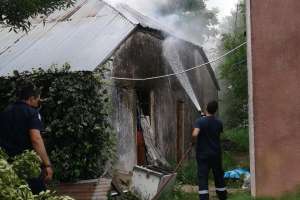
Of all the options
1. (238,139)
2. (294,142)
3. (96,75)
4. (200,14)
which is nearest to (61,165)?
(96,75)

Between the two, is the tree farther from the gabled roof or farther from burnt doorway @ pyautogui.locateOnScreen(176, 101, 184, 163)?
burnt doorway @ pyautogui.locateOnScreen(176, 101, 184, 163)

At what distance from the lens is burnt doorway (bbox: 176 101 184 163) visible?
1316 cm

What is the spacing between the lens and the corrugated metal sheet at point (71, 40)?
388 inches

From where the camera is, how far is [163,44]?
12.4 m

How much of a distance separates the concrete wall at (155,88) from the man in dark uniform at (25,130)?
4.59 m

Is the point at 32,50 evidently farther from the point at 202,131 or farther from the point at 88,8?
the point at 202,131

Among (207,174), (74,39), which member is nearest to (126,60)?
(74,39)

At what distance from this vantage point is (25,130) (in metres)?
5.37

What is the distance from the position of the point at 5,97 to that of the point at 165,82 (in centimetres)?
416

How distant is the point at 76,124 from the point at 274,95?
3.38 metres

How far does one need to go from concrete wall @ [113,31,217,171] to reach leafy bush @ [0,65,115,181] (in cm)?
111

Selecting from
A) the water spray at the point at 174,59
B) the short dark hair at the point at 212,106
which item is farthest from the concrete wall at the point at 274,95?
the water spray at the point at 174,59

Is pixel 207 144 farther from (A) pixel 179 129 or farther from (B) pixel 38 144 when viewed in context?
(A) pixel 179 129

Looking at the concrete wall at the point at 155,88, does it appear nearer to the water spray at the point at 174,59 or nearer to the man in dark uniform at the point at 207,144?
the water spray at the point at 174,59
